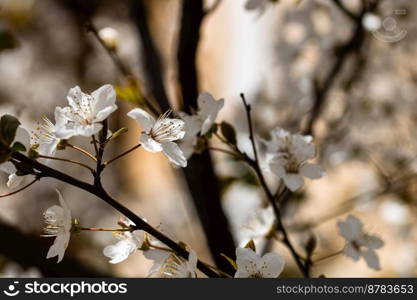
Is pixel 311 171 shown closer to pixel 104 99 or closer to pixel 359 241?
pixel 359 241

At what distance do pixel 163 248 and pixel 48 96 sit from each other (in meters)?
1.96

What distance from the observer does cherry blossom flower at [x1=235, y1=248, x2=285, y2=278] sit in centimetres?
72

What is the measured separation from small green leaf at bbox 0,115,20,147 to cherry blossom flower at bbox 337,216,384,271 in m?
0.57

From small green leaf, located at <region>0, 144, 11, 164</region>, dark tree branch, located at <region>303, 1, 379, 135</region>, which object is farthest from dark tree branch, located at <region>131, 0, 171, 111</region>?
small green leaf, located at <region>0, 144, 11, 164</region>

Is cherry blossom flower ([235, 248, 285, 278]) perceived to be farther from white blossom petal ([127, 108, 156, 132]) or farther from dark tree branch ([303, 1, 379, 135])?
dark tree branch ([303, 1, 379, 135])

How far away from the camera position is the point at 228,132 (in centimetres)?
90

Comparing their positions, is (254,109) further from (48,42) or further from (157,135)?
(48,42)

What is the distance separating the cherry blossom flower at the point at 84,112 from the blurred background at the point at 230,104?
225 mm

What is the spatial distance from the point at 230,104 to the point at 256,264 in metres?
1.27

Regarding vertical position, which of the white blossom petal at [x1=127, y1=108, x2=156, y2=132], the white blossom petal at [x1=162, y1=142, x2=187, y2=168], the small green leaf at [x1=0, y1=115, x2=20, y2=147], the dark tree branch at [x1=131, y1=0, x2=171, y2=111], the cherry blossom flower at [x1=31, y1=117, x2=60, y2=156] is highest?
the small green leaf at [x1=0, y1=115, x2=20, y2=147]

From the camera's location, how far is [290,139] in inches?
36.9

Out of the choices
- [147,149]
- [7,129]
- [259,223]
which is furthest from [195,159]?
[7,129]

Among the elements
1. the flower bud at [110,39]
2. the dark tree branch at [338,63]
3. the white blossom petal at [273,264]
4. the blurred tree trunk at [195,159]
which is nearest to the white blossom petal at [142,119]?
the white blossom petal at [273,264]

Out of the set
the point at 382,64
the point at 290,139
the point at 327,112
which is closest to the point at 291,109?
the point at 327,112
